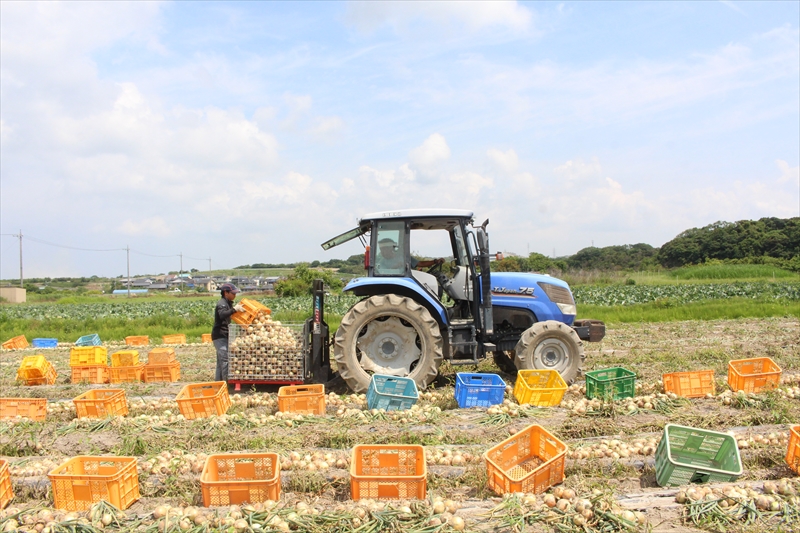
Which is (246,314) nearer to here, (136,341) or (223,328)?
(223,328)

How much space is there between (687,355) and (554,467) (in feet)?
23.8

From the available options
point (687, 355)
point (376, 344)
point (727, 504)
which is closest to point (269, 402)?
point (376, 344)

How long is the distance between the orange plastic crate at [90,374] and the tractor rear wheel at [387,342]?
4.75 meters

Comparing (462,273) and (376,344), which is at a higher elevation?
(462,273)

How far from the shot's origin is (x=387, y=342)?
794 centimetres

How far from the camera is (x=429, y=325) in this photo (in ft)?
25.0

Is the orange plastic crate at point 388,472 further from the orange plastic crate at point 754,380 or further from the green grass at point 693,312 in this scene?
the green grass at point 693,312

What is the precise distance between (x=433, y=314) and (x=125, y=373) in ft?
18.4

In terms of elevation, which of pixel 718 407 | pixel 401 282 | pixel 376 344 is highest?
pixel 401 282

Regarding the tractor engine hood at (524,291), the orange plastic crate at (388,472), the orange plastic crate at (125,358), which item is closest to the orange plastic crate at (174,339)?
the orange plastic crate at (125,358)

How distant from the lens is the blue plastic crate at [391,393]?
677 cm

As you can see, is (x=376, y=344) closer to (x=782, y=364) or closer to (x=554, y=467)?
(x=554, y=467)

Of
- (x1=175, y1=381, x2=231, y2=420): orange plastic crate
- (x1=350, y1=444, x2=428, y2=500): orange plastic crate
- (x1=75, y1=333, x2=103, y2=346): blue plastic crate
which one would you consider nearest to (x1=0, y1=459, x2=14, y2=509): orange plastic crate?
(x1=175, y1=381, x2=231, y2=420): orange plastic crate

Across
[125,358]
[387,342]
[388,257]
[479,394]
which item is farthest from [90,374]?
[479,394]
